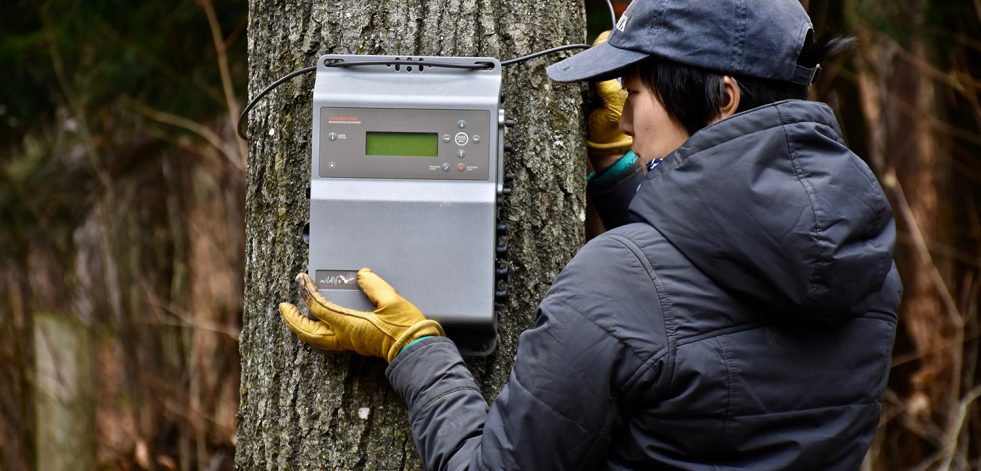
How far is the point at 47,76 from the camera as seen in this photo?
18.1ft

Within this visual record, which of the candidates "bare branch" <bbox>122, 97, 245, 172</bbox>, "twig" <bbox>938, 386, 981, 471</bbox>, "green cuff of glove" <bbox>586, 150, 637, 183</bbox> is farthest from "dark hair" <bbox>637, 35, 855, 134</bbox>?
"bare branch" <bbox>122, 97, 245, 172</bbox>

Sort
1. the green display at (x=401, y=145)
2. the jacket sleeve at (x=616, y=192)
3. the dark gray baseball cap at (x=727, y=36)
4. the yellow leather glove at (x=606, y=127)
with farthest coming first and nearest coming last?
the jacket sleeve at (x=616, y=192) < the yellow leather glove at (x=606, y=127) < the green display at (x=401, y=145) < the dark gray baseball cap at (x=727, y=36)

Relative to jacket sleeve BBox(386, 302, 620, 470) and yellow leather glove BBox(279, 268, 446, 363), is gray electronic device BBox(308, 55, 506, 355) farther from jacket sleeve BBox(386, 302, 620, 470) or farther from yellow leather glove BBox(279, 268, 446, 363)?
jacket sleeve BBox(386, 302, 620, 470)

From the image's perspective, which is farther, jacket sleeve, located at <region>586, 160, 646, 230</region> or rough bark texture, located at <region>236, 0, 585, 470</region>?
jacket sleeve, located at <region>586, 160, 646, 230</region>

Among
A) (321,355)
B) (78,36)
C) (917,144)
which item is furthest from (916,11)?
(321,355)

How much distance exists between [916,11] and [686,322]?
4.87 metres

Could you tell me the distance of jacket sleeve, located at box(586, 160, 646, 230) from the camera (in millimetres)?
2172

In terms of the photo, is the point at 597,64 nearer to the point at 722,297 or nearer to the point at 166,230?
the point at 722,297

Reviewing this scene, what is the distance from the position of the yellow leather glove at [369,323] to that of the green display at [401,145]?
0.21 metres

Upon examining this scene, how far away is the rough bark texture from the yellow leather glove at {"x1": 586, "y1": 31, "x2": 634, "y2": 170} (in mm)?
76

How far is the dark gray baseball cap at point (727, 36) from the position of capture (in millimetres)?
1520

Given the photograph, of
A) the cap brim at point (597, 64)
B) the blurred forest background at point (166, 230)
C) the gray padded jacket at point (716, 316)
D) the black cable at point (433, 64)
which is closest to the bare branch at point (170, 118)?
the blurred forest background at point (166, 230)

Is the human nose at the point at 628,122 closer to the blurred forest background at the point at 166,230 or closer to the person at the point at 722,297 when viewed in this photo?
the person at the point at 722,297

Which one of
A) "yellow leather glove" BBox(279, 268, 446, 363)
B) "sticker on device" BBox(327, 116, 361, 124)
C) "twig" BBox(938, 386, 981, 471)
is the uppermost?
"sticker on device" BBox(327, 116, 361, 124)
